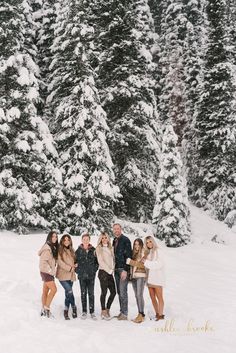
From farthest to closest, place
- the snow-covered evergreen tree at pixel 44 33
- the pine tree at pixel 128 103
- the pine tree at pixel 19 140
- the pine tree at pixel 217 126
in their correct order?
the pine tree at pixel 217 126 → the snow-covered evergreen tree at pixel 44 33 → the pine tree at pixel 128 103 → the pine tree at pixel 19 140

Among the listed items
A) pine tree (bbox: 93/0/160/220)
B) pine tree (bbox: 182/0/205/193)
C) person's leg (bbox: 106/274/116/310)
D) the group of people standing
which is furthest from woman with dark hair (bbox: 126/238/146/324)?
pine tree (bbox: 182/0/205/193)

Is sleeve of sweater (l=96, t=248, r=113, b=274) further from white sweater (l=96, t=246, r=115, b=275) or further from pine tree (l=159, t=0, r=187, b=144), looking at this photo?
pine tree (l=159, t=0, r=187, b=144)

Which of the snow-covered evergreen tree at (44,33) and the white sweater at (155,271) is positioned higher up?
the snow-covered evergreen tree at (44,33)

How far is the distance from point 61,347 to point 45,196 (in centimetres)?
1175

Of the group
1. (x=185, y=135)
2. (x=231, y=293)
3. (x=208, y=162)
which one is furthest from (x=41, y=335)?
(x=185, y=135)

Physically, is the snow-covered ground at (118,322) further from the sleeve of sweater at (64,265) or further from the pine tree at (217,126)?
the pine tree at (217,126)

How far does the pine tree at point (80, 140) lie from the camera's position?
2053 centimetres

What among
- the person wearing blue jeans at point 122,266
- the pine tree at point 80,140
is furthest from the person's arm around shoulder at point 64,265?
the pine tree at point 80,140

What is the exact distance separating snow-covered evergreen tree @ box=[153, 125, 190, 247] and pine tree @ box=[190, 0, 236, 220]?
8.15m

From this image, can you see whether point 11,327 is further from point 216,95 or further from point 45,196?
point 216,95

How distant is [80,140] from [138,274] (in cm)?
1165

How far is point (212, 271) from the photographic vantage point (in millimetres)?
17625

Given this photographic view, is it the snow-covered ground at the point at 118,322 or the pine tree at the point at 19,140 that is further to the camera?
the pine tree at the point at 19,140

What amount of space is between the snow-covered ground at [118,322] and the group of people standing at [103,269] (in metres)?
0.42
